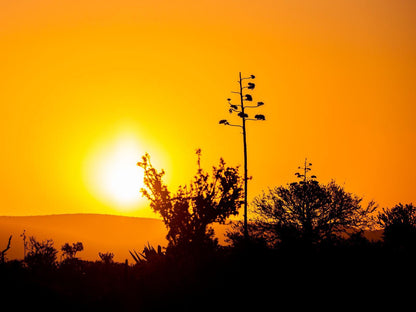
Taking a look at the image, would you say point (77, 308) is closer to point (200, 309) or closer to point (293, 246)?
point (200, 309)

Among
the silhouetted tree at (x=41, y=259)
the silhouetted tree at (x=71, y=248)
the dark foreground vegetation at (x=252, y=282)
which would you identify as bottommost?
the dark foreground vegetation at (x=252, y=282)

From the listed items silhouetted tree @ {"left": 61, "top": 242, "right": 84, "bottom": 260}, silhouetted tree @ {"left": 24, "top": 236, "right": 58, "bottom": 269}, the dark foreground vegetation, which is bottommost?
the dark foreground vegetation

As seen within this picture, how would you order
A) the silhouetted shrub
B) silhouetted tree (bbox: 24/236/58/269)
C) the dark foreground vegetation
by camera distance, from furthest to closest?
the silhouetted shrub < silhouetted tree (bbox: 24/236/58/269) < the dark foreground vegetation

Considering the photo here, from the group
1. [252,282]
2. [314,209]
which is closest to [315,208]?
[314,209]

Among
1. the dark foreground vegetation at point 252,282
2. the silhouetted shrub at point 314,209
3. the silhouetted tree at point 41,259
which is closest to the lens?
the dark foreground vegetation at point 252,282

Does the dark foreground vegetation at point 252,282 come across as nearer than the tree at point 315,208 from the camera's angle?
Yes

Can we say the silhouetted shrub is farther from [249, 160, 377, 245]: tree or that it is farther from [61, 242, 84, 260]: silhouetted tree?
[61, 242, 84, 260]: silhouetted tree

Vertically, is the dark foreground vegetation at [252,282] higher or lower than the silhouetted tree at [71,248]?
lower

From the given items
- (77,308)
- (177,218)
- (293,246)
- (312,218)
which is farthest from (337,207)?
(77,308)

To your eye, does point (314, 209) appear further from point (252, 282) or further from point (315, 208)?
point (252, 282)

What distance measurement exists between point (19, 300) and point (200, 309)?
451 centimetres

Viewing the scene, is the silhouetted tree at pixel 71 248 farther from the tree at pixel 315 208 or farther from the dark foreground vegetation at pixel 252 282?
the dark foreground vegetation at pixel 252 282

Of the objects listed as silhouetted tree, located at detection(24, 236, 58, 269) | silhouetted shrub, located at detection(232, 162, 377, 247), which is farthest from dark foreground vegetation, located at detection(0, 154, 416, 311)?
silhouetted shrub, located at detection(232, 162, 377, 247)

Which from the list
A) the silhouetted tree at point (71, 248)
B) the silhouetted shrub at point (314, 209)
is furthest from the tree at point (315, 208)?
the silhouetted tree at point (71, 248)
